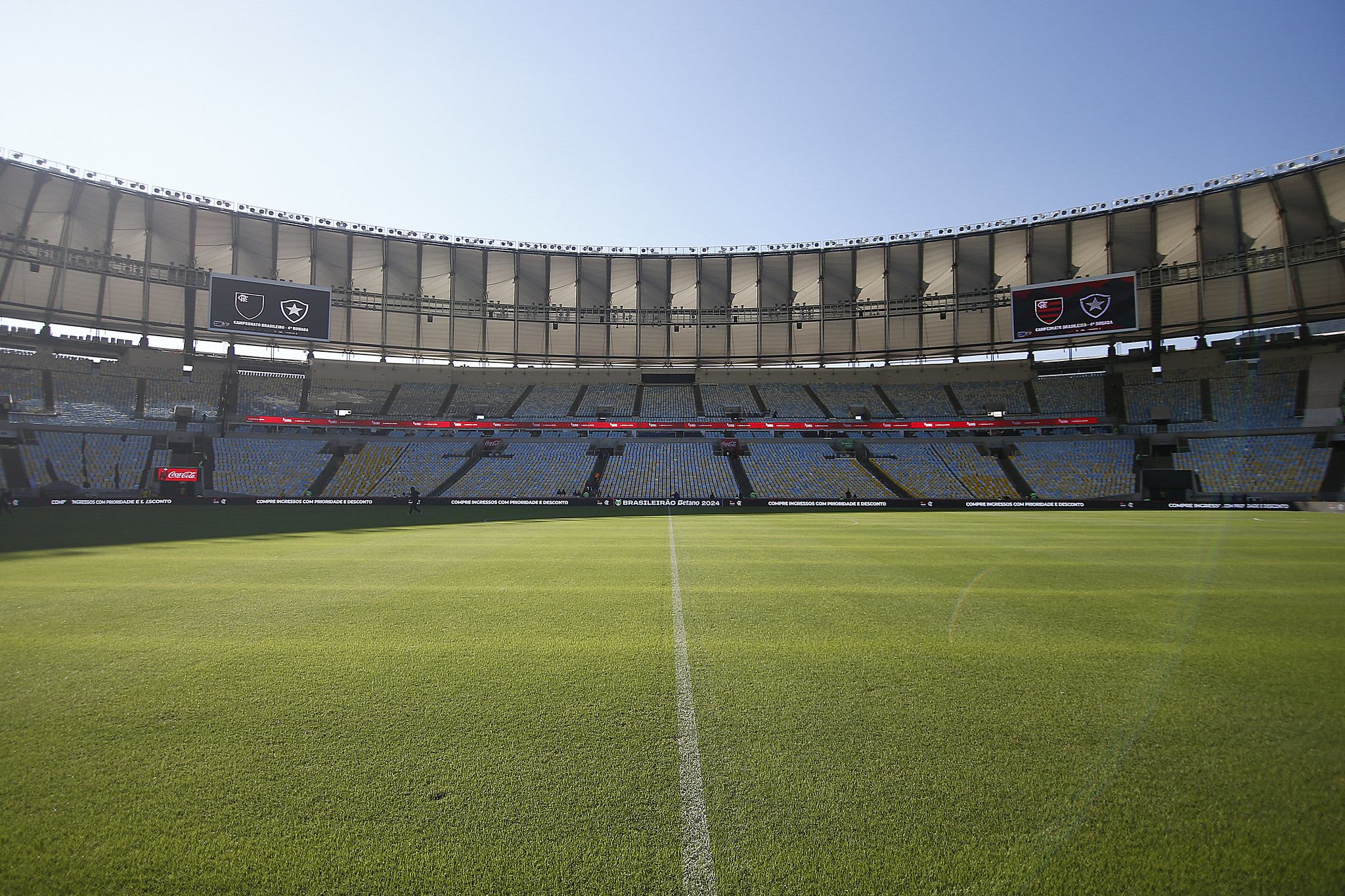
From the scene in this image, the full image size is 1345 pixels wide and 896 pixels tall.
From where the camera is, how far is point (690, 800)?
2.77 m

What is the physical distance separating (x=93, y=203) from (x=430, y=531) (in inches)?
1480

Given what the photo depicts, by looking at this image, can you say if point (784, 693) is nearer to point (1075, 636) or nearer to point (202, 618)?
point (1075, 636)

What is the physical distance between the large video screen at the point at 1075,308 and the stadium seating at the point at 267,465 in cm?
4818

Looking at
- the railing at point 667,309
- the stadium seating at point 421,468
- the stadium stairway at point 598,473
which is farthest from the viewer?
the stadium stairway at point 598,473

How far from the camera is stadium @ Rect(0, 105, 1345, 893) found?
8.02 feet

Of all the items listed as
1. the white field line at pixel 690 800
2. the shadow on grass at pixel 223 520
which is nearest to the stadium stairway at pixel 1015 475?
the shadow on grass at pixel 223 520

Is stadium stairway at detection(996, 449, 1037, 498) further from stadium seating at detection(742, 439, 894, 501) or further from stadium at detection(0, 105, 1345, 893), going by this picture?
stadium seating at detection(742, 439, 894, 501)

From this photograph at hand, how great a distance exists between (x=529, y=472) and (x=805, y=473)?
1841 cm

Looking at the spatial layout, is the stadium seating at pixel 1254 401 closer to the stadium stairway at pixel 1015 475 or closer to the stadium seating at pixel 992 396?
the stadium seating at pixel 992 396

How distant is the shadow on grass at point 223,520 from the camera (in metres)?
14.3

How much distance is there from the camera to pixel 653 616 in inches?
257

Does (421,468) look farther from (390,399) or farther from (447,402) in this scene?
(390,399)

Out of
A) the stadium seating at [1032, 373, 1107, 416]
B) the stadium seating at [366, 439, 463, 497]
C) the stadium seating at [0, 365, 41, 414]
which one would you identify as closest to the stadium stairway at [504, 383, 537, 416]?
the stadium seating at [366, 439, 463, 497]

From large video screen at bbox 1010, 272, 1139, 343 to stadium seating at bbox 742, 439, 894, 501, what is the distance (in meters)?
15.1
